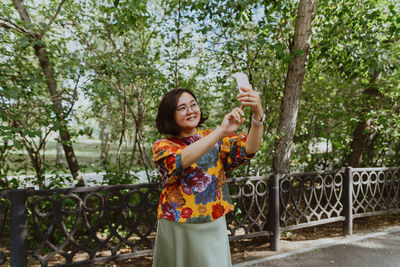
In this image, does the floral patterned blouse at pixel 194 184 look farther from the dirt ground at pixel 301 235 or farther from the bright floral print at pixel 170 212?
the dirt ground at pixel 301 235

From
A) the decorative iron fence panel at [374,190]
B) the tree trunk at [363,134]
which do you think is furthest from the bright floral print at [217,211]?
the tree trunk at [363,134]

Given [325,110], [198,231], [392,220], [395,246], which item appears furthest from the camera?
[325,110]

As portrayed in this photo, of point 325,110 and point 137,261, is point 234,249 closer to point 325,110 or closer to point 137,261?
point 137,261

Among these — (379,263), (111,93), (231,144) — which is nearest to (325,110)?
(379,263)

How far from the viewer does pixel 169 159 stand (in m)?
1.56

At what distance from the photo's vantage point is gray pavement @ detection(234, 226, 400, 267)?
3.78 metres

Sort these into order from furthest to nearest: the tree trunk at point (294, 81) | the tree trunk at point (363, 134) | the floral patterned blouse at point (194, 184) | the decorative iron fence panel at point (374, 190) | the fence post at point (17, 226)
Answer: the tree trunk at point (363, 134) < the decorative iron fence panel at point (374, 190) < the tree trunk at point (294, 81) < the fence post at point (17, 226) < the floral patterned blouse at point (194, 184)

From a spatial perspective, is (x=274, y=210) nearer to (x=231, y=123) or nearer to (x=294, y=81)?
(x=294, y=81)

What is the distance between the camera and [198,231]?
1.72 meters

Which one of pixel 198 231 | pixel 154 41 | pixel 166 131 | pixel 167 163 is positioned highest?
pixel 154 41

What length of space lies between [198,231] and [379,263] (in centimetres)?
330

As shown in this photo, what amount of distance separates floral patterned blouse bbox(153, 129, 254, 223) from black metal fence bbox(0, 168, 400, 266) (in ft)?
5.82

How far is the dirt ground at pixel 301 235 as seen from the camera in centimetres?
401

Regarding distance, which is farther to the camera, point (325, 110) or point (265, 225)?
point (325, 110)
